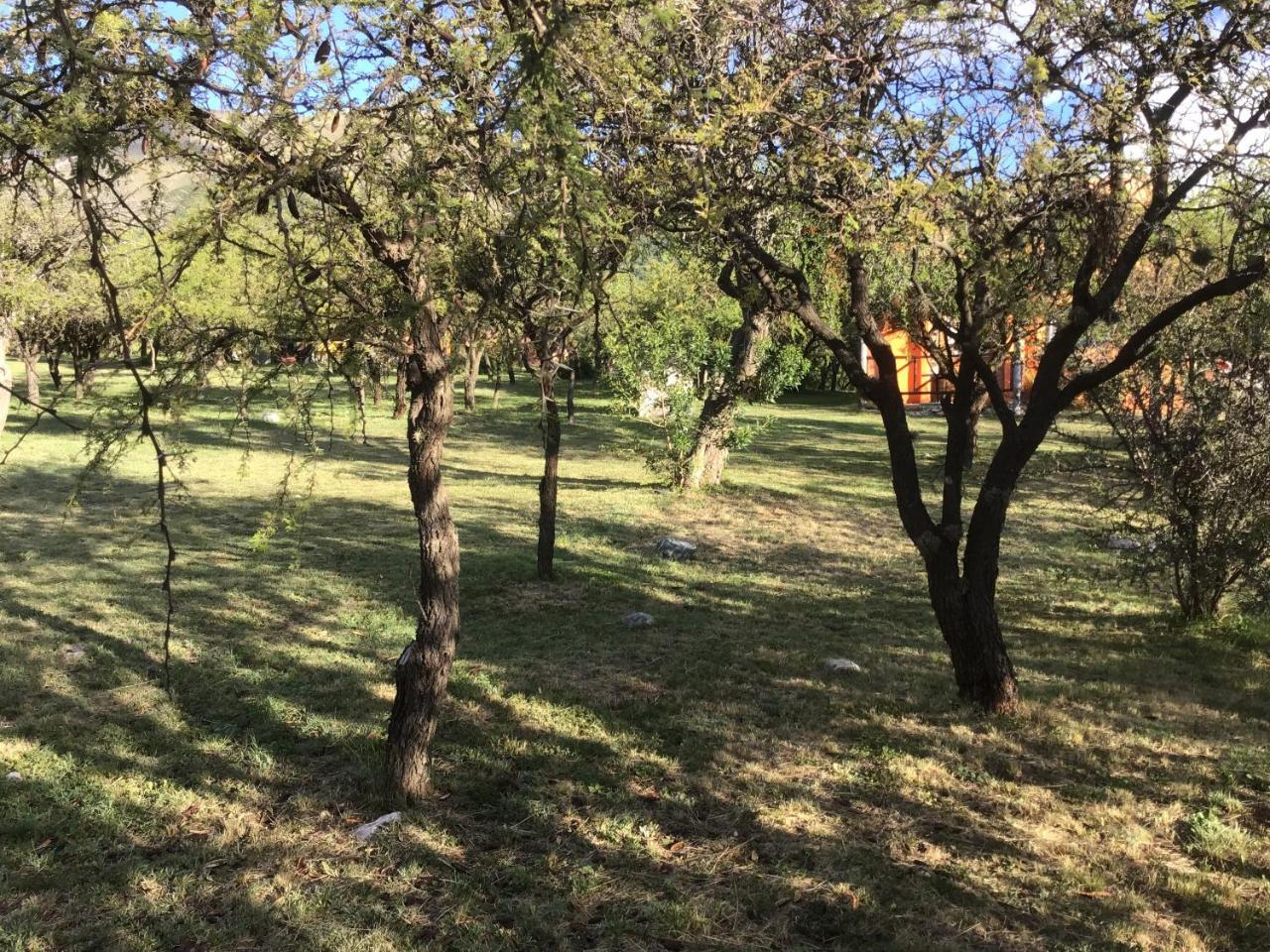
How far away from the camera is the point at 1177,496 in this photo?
7.43 metres

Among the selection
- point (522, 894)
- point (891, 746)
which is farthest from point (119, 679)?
point (891, 746)

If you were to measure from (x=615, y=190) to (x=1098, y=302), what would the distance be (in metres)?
2.96

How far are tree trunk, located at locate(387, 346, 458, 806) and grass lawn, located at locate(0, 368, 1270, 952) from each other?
29 cm

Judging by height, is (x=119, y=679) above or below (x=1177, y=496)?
below

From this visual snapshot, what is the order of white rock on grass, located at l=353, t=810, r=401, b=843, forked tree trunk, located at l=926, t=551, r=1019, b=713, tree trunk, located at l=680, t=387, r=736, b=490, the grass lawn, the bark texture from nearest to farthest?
the grass lawn, white rock on grass, located at l=353, t=810, r=401, b=843, forked tree trunk, located at l=926, t=551, r=1019, b=713, the bark texture, tree trunk, located at l=680, t=387, r=736, b=490

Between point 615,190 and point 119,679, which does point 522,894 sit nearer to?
point 615,190

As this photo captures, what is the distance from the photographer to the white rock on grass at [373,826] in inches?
170

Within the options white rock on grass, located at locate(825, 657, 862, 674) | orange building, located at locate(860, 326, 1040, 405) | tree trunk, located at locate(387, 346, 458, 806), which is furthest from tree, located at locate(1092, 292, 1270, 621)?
tree trunk, located at locate(387, 346, 458, 806)

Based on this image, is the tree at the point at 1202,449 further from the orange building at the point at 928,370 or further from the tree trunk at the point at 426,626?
the tree trunk at the point at 426,626

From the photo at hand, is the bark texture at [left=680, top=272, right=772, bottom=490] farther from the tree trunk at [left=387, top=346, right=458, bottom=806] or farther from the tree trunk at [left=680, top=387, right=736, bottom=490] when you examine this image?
the tree trunk at [left=387, top=346, right=458, bottom=806]

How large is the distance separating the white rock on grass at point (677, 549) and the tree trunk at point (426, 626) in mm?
6551

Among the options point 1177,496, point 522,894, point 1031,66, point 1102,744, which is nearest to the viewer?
point 522,894

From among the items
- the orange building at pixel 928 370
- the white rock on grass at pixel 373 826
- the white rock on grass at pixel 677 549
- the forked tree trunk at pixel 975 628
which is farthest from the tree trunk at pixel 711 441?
the white rock on grass at pixel 373 826

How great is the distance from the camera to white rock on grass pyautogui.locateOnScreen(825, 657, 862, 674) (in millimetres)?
6883
